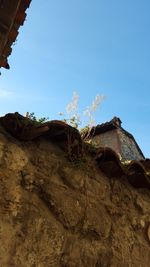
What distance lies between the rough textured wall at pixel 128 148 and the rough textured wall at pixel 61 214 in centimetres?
571

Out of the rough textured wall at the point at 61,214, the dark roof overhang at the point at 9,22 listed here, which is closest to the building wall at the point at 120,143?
the rough textured wall at the point at 61,214

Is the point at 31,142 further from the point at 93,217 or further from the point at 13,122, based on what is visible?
the point at 93,217

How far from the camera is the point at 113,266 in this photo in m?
3.15

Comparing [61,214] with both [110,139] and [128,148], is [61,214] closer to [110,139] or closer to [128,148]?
[110,139]

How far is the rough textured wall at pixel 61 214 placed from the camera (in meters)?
2.62

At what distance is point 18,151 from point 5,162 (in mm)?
158

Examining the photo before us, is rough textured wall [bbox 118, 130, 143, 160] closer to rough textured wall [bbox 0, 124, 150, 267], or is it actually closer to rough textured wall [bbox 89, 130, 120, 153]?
rough textured wall [bbox 89, 130, 120, 153]

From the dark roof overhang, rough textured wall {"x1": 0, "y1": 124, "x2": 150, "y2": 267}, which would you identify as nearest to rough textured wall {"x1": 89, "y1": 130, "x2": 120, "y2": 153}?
rough textured wall {"x1": 0, "y1": 124, "x2": 150, "y2": 267}

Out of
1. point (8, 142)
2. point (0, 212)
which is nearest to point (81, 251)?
Result: point (0, 212)

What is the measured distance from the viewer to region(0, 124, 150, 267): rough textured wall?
262 cm

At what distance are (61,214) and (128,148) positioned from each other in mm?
6982

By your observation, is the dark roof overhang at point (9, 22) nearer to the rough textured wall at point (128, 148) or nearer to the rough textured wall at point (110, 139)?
the rough textured wall at point (110, 139)

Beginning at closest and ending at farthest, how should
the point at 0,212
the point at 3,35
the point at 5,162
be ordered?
the point at 0,212, the point at 5,162, the point at 3,35

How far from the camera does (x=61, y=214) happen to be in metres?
2.95
